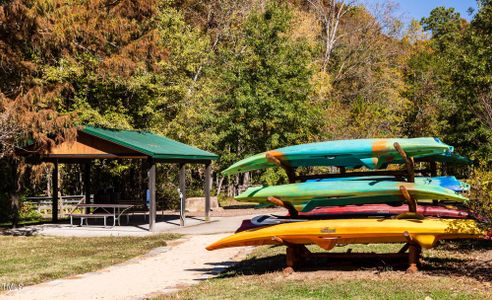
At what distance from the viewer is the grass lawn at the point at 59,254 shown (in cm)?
1133

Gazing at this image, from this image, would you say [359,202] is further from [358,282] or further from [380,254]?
[358,282]

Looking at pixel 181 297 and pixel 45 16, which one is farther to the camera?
pixel 45 16

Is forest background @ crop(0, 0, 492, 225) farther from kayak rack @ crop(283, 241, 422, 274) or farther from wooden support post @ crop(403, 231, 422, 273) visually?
wooden support post @ crop(403, 231, 422, 273)

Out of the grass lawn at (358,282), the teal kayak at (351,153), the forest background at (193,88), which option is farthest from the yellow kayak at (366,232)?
the forest background at (193,88)

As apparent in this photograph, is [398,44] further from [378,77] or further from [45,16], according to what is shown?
[45,16]

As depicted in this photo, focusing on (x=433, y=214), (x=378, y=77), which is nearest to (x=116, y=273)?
(x=433, y=214)

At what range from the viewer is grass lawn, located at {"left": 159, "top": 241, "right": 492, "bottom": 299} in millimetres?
7902

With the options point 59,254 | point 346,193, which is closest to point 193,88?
point 59,254

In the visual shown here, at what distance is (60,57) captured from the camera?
25219 mm

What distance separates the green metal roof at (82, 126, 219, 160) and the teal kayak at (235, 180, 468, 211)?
28.8 ft

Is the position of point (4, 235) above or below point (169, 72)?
below

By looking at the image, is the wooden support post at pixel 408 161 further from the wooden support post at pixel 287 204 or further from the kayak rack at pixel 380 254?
the wooden support post at pixel 287 204

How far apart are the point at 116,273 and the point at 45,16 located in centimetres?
984

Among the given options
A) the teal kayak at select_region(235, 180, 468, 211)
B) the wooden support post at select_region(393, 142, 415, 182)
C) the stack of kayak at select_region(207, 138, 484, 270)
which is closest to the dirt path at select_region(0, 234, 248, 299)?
the stack of kayak at select_region(207, 138, 484, 270)
